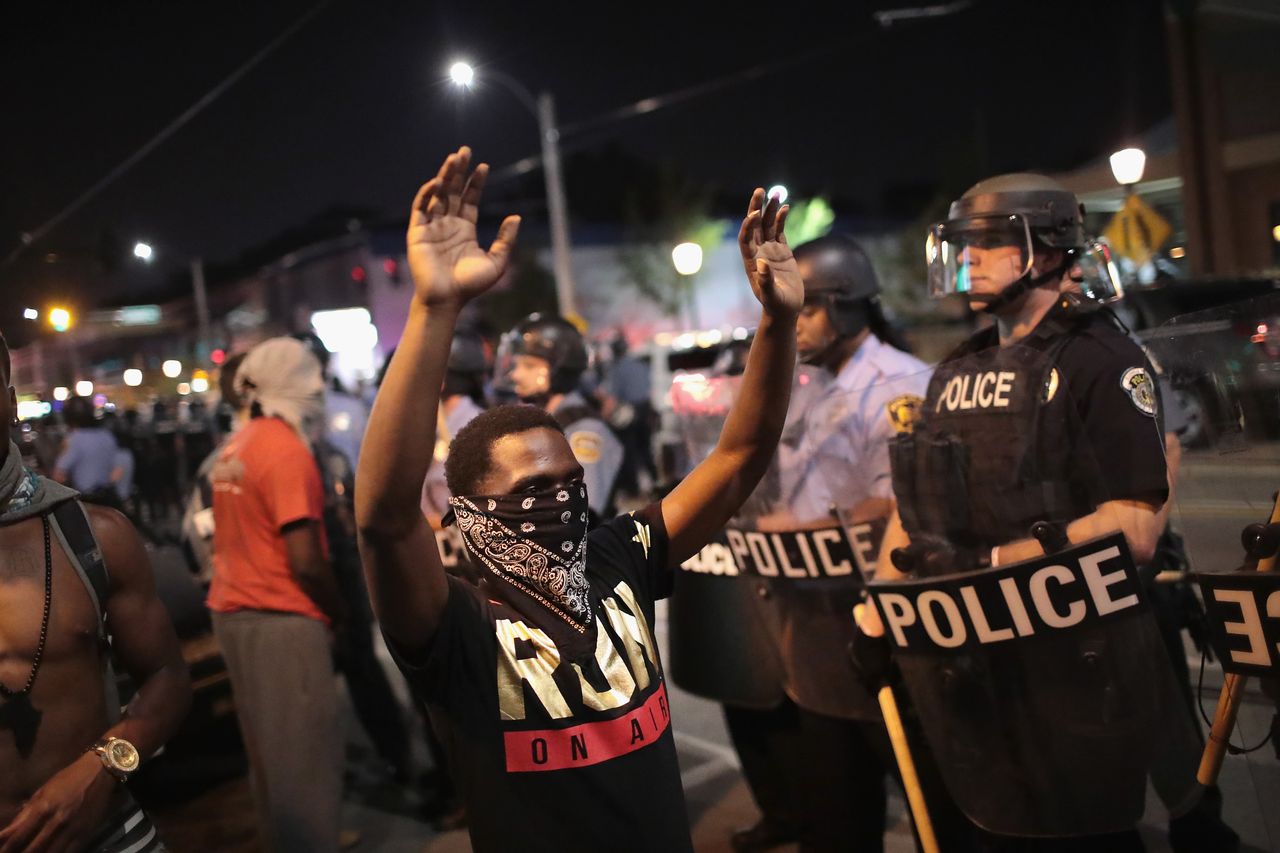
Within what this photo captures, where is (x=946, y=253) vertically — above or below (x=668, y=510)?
above

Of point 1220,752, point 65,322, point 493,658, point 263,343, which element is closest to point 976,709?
point 1220,752

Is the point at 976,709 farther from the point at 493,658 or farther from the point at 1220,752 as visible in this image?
the point at 493,658

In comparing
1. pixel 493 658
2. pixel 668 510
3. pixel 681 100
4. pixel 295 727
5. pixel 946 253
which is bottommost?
pixel 295 727

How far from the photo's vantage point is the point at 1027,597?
2801mm

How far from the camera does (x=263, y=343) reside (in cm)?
475

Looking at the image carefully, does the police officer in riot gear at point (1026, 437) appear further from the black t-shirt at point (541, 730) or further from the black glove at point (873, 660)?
the black t-shirt at point (541, 730)

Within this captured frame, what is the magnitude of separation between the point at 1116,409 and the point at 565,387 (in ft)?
10.1

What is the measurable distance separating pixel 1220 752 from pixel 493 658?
169 cm

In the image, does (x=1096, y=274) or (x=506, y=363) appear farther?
(x=506, y=363)

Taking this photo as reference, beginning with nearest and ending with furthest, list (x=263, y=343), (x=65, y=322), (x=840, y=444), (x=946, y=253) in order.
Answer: (x=946, y=253)
(x=840, y=444)
(x=263, y=343)
(x=65, y=322)

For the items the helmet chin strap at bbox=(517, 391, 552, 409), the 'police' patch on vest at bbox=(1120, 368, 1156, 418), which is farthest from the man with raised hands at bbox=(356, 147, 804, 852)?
the helmet chin strap at bbox=(517, 391, 552, 409)

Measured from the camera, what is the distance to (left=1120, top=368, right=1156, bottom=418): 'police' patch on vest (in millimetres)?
2936

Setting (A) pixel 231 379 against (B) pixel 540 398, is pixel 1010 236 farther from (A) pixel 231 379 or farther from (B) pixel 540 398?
(A) pixel 231 379

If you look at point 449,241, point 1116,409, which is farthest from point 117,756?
point 1116,409
